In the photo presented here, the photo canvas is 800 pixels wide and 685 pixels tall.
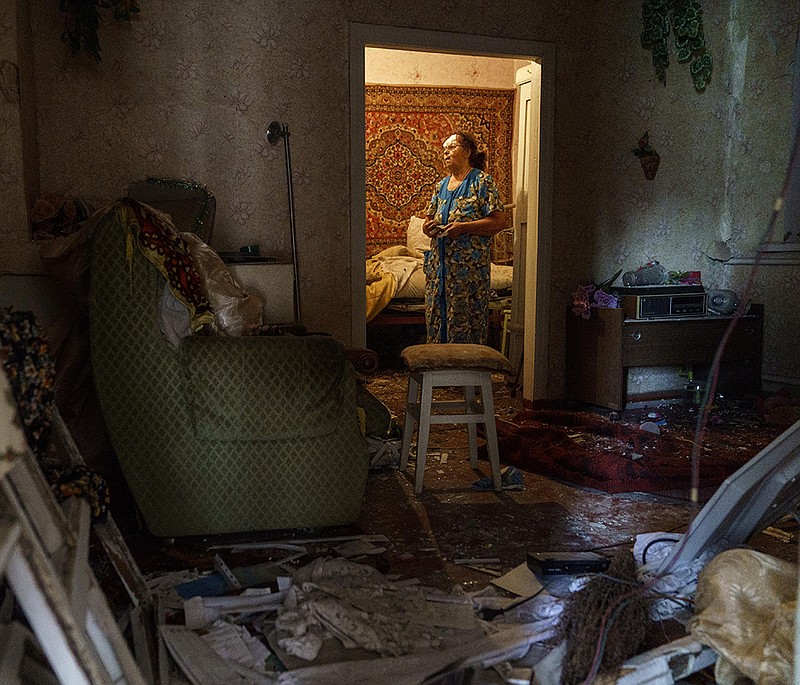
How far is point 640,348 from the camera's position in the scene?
4.49m

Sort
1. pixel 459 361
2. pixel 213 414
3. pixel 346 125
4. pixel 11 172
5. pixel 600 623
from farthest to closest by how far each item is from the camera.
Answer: pixel 346 125
pixel 11 172
pixel 459 361
pixel 213 414
pixel 600 623

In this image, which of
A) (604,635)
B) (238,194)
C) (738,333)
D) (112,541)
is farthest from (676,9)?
(112,541)

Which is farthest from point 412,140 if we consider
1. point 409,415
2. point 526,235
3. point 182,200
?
point 409,415

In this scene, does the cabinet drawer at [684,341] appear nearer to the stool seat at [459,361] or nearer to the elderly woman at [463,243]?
the elderly woman at [463,243]

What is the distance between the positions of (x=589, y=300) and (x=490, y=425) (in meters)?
1.80

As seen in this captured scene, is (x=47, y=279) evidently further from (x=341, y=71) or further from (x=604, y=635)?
(x=604, y=635)

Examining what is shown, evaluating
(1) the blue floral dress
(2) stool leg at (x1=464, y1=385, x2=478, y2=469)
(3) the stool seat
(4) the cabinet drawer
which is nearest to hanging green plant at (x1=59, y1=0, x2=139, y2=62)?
(1) the blue floral dress

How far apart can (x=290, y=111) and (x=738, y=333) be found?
3.08 metres

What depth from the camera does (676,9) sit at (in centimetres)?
471

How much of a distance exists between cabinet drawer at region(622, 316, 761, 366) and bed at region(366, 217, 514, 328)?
62.0 inches

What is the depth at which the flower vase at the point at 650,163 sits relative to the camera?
4.83 m

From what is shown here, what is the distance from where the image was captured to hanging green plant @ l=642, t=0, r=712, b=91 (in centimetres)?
468

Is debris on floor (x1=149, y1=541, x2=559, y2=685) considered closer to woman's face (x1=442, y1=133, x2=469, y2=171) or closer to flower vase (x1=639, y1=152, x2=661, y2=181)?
woman's face (x1=442, y1=133, x2=469, y2=171)

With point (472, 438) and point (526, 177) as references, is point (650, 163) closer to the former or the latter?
point (526, 177)
